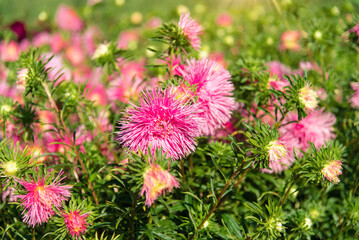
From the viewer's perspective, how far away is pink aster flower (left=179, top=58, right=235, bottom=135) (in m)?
0.97

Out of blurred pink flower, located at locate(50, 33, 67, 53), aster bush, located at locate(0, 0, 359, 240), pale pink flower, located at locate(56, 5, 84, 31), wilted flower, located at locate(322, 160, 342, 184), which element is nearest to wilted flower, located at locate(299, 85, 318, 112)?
aster bush, located at locate(0, 0, 359, 240)

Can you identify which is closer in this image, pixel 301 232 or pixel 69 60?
pixel 301 232

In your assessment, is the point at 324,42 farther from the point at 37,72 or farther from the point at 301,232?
the point at 37,72

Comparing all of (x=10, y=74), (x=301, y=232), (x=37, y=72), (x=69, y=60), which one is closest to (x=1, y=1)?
(x=69, y=60)

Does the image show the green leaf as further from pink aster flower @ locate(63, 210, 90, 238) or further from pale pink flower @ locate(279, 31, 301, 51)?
pale pink flower @ locate(279, 31, 301, 51)

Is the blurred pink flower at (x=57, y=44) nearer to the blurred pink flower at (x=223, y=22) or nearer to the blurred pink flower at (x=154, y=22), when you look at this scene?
the blurred pink flower at (x=154, y=22)

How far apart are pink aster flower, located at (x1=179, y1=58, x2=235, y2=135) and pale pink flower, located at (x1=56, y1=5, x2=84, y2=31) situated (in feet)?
7.26

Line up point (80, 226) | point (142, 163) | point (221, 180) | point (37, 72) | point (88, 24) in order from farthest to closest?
1. point (88, 24)
2. point (221, 180)
3. point (37, 72)
4. point (80, 226)
5. point (142, 163)

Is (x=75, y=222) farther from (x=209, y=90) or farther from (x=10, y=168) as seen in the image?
(x=209, y=90)

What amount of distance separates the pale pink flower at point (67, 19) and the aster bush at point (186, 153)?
49.7 inches

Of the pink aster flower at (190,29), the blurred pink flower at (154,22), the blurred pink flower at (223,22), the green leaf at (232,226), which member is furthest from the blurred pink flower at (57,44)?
the green leaf at (232,226)

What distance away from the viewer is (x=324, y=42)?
152 centimetres

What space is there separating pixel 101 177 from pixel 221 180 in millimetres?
455

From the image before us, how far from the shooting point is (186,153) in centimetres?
94
